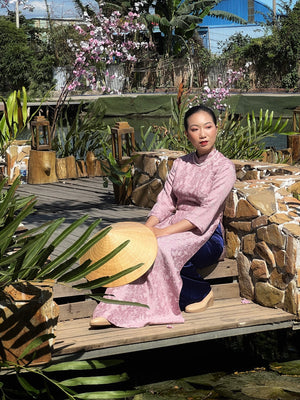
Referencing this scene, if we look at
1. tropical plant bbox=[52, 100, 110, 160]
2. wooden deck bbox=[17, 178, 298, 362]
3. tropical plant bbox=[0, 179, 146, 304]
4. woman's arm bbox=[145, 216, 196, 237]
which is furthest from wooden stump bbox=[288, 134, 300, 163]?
tropical plant bbox=[0, 179, 146, 304]

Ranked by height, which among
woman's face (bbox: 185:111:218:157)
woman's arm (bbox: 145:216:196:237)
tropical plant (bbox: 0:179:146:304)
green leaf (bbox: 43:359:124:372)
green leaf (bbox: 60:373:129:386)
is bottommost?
green leaf (bbox: 60:373:129:386)

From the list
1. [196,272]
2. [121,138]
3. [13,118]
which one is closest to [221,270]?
[196,272]

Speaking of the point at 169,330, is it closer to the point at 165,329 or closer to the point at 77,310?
the point at 165,329

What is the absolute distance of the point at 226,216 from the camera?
542 centimetres

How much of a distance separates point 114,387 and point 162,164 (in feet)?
10.2

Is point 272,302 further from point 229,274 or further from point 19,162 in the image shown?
point 19,162

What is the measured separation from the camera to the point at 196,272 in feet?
16.2

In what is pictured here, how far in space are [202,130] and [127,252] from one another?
94 cm

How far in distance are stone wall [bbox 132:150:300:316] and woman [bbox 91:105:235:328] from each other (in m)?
0.32

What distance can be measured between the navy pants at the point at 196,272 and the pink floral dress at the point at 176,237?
3.8 inches

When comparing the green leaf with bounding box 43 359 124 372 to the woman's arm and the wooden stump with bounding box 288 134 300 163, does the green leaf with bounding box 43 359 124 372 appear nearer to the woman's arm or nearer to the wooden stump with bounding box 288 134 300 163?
the woman's arm

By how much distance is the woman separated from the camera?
4.64 m

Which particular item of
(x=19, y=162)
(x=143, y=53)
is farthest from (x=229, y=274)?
(x=143, y=53)

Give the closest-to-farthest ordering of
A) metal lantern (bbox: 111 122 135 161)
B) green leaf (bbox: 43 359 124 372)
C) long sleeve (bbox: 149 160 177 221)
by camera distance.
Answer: green leaf (bbox: 43 359 124 372) → long sleeve (bbox: 149 160 177 221) → metal lantern (bbox: 111 122 135 161)
